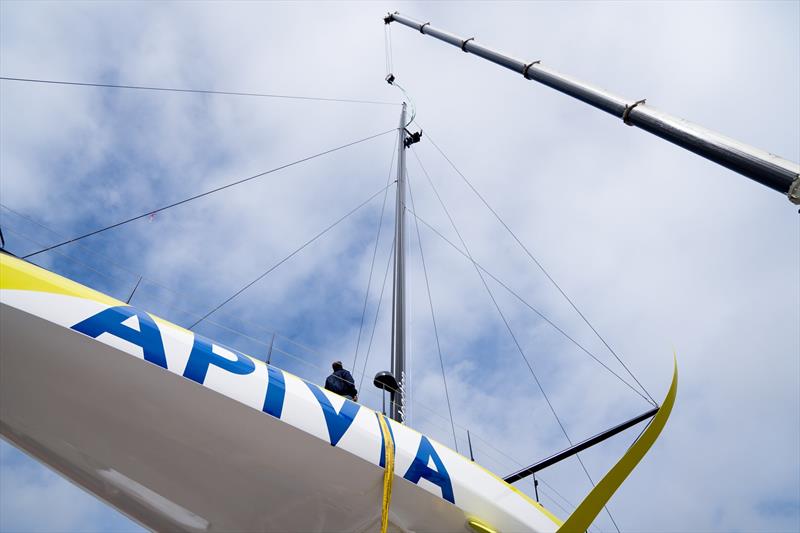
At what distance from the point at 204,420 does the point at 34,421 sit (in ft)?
2.95

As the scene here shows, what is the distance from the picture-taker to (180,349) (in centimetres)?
270

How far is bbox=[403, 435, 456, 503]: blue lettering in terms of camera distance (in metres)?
3.11

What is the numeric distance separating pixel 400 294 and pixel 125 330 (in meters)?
3.67

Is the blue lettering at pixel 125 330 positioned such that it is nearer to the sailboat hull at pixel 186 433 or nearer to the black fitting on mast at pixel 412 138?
the sailboat hull at pixel 186 433

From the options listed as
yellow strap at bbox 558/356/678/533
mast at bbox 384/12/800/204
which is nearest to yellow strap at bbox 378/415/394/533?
yellow strap at bbox 558/356/678/533

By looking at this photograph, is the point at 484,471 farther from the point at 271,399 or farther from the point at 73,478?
the point at 73,478

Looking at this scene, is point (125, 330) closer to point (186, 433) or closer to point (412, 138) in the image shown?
point (186, 433)

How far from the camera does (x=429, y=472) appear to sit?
10.5ft

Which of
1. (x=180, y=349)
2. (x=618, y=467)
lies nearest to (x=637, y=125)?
(x=618, y=467)

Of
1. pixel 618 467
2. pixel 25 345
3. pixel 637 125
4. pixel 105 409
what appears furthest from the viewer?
pixel 637 125

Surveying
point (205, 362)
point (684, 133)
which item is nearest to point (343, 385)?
point (205, 362)

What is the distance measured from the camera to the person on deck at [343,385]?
3.85m

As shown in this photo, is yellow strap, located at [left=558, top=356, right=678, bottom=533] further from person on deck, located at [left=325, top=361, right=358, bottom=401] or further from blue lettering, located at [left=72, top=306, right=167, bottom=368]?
blue lettering, located at [left=72, top=306, right=167, bottom=368]

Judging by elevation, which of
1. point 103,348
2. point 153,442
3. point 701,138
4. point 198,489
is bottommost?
point 198,489
